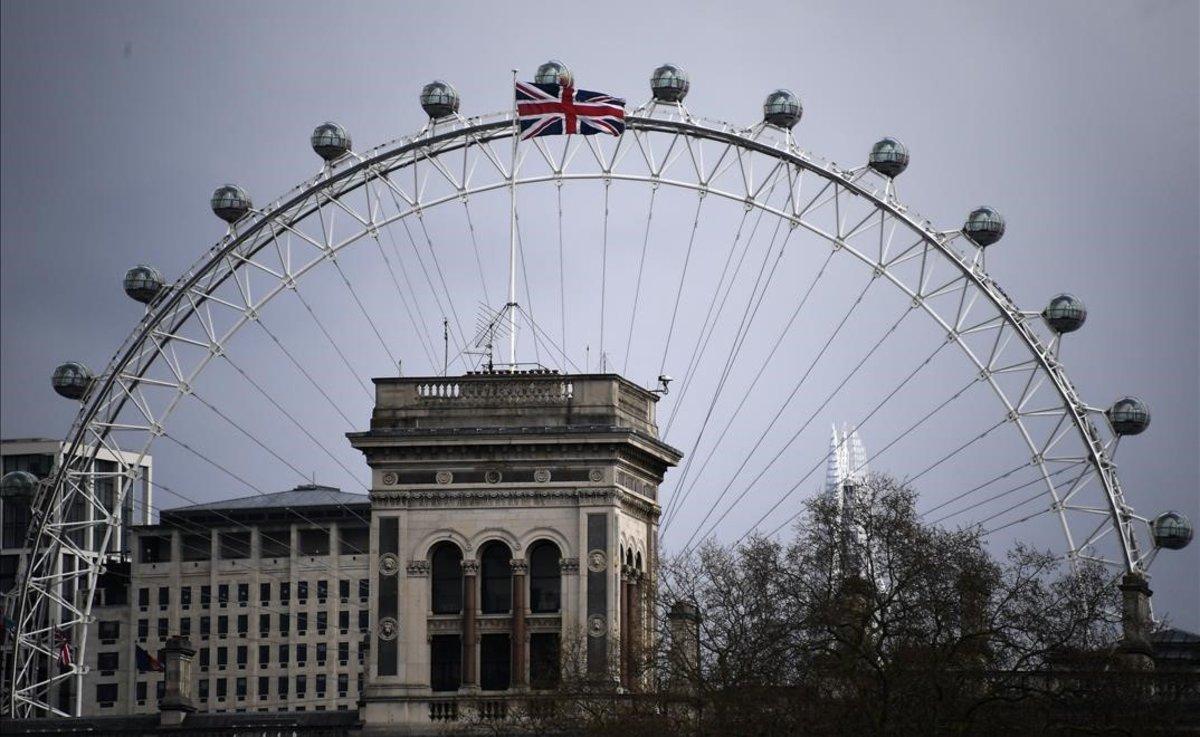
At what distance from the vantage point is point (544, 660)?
4843 inches

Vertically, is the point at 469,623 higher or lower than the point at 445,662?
higher

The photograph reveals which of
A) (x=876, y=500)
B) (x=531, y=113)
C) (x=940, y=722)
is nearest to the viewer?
(x=940, y=722)

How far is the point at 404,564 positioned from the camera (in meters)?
125

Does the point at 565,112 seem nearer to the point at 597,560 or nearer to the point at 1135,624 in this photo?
the point at 597,560

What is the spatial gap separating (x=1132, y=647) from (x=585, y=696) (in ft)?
66.8

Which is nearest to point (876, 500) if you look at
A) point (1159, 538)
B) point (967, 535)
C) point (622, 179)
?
point (967, 535)

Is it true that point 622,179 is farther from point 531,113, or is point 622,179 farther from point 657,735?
point 657,735

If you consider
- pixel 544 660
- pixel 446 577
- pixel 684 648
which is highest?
pixel 446 577

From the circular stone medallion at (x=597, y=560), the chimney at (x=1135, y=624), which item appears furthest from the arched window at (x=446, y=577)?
the chimney at (x=1135, y=624)

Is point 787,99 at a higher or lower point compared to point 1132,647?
higher

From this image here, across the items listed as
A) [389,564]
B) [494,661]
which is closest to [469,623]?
[494,661]

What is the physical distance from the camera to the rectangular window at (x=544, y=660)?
Result: 120 metres

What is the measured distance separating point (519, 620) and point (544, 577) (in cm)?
220

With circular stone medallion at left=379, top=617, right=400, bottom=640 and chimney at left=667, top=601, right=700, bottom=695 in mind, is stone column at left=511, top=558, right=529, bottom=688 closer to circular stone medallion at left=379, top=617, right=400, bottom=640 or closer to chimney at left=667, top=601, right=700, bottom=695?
circular stone medallion at left=379, top=617, right=400, bottom=640
